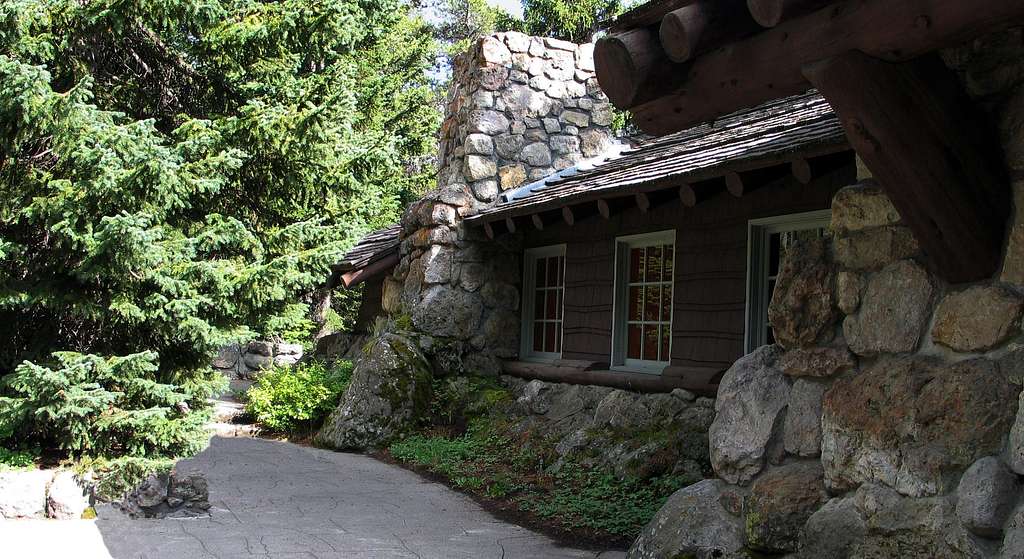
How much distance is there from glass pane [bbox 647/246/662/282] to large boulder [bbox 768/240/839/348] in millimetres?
4769

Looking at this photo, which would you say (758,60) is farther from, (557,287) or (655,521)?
(557,287)

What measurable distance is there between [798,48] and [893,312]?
3.91ft

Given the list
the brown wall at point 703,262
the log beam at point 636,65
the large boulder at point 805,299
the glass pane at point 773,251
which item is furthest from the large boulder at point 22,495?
the glass pane at point 773,251

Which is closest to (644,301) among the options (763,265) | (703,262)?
(703,262)

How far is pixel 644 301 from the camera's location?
9023 mm

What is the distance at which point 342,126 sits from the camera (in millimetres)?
7527

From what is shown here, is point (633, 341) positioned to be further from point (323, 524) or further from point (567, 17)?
point (567, 17)

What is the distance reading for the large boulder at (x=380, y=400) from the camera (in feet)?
31.8

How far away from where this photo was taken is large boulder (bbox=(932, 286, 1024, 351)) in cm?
314

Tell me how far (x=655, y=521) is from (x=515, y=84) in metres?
7.50

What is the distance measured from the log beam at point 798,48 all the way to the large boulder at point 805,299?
872 millimetres

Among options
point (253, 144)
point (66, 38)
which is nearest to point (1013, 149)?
point (253, 144)

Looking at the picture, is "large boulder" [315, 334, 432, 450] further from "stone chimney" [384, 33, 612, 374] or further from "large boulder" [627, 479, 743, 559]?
"large boulder" [627, 479, 743, 559]

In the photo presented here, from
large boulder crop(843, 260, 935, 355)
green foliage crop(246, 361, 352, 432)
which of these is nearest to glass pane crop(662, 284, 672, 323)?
green foliage crop(246, 361, 352, 432)
